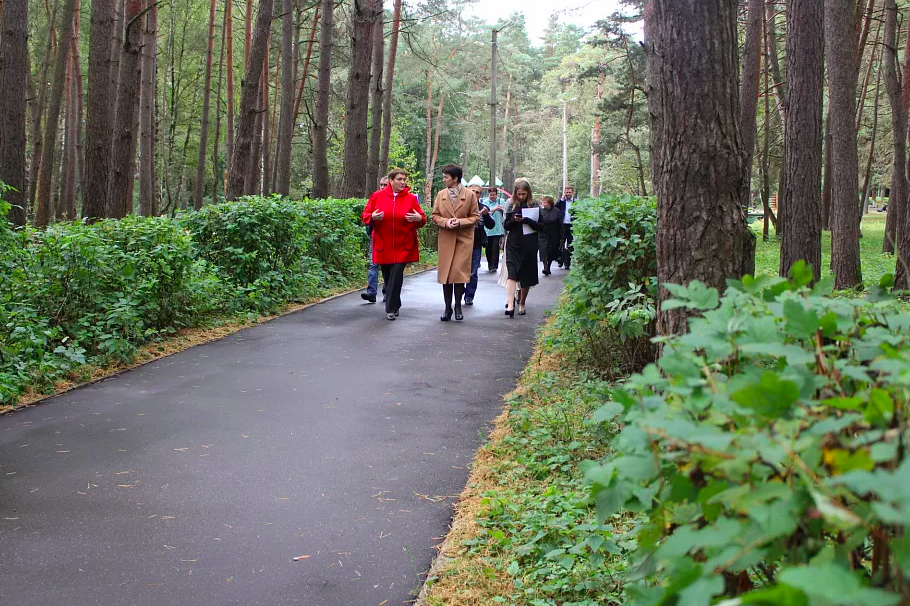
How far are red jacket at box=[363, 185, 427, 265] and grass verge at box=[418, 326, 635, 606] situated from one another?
593cm

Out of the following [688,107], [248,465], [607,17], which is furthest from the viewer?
[607,17]

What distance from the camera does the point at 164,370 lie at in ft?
27.8

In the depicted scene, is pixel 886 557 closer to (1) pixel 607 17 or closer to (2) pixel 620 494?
(2) pixel 620 494

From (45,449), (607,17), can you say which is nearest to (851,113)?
(45,449)

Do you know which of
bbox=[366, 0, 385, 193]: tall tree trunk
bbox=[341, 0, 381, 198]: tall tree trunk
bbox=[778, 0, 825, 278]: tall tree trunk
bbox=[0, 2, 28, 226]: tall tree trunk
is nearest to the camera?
bbox=[778, 0, 825, 278]: tall tree trunk

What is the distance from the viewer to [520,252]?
12.8 m

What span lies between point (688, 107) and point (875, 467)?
3864 mm

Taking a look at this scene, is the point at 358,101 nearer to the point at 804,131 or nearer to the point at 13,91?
the point at 13,91

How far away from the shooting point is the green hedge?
302 inches

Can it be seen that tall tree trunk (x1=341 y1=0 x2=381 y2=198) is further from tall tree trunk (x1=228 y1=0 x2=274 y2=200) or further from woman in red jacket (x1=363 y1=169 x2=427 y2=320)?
woman in red jacket (x1=363 y1=169 x2=427 y2=320)

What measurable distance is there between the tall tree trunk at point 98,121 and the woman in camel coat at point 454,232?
5134 millimetres

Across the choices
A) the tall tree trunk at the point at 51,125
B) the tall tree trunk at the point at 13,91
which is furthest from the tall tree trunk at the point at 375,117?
the tall tree trunk at the point at 13,91

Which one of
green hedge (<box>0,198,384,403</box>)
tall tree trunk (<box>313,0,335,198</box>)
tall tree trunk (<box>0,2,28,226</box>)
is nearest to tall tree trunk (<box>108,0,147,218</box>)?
tall tree trunk (<box>0,2,28,226</box>)

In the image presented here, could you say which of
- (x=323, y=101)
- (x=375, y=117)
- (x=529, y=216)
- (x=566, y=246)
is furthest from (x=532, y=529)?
(x=375, y=117)
